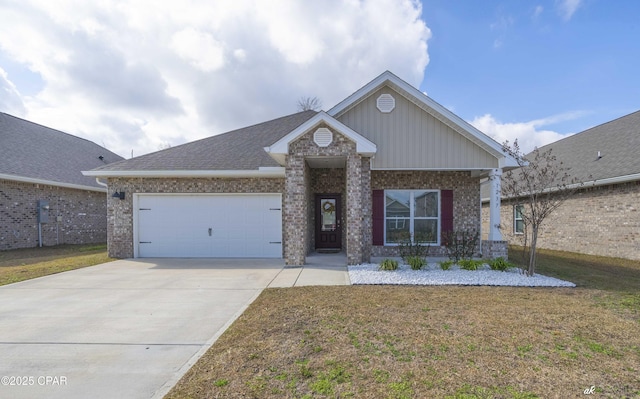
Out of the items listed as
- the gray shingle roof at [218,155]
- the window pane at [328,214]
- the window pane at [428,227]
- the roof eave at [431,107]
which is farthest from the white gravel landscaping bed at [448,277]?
the gray shingle roof at [218,155]

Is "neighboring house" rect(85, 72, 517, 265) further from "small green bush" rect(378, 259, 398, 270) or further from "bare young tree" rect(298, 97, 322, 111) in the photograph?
"bare young tree" rect(298, 97, 322, 111)

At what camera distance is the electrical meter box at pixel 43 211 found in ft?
48.1

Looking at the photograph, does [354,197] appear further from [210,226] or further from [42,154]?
[42,154]

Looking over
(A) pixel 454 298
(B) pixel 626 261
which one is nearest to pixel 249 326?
(A) pixel 454 298

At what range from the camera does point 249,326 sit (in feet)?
15.5

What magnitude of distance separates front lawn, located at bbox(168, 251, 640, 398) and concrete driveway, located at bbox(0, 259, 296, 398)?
47cm

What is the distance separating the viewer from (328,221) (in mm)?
12766

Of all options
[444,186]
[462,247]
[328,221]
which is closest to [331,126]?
[328,221]

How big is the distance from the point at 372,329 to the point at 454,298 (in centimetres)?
244

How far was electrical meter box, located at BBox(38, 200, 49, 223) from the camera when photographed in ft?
48.1

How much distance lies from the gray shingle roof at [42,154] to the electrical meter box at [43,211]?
42.3 inches

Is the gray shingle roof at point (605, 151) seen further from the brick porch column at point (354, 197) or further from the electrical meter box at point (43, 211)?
the electrical meter box at point (43, 211)

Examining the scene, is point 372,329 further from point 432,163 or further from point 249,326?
point 432,163

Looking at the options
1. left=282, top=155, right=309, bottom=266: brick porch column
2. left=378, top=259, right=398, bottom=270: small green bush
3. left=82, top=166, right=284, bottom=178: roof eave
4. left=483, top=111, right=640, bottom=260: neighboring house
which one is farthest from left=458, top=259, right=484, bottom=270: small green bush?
left=82, top=166, right=284, bottom=178: roof eave
